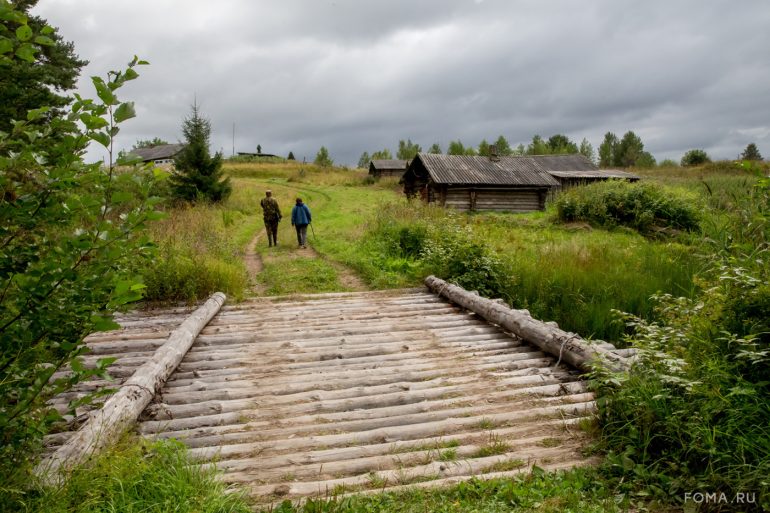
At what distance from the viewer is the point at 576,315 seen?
770 cm

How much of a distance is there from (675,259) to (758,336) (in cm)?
689

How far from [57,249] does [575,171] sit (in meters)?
41.2

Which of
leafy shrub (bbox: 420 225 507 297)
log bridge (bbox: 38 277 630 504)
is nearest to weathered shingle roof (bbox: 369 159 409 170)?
leafy shrub (bbox: 420 225 507 297)

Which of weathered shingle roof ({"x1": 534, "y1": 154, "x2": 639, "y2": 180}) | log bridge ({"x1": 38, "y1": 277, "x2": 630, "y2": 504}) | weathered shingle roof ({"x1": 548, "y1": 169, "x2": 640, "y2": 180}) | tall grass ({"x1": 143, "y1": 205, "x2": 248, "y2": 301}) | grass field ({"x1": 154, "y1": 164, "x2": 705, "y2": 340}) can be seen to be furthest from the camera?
weathered shingle roof ({"x1": 534, "y1": 154, "x2": 639, "y2": 180})

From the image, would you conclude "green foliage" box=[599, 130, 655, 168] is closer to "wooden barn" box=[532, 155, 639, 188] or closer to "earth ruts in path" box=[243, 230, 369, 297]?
"wooden barn" box=[532, 155, 639, 188]

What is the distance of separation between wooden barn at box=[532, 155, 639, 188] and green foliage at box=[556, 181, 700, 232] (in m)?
12.8

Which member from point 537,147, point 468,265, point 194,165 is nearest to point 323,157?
point 537,147

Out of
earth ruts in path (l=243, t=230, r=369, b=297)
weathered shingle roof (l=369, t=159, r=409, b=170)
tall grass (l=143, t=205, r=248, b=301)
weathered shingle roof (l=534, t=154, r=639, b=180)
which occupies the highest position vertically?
weathered shingle roof (l=369, t=159, r=409, b=170)

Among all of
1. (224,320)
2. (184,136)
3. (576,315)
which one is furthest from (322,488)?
(184,136)

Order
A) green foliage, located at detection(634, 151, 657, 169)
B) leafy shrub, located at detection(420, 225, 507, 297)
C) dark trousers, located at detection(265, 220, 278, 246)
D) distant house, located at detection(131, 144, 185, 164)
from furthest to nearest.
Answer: green foliage, located at detection(634, 151, 657, 169) < distant house, located at detection(131, 144, 185, 164) < dark trousers, located at detection(265, 220, 278, 246) < leafy shrub, located at detection(420, 225, 507, 297)

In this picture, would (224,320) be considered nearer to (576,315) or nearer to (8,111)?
(576,315)

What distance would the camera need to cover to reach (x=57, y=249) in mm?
2047

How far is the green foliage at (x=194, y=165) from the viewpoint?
2111cm

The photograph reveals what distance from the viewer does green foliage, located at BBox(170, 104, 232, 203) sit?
69.3ft
